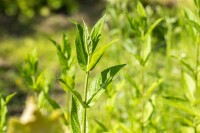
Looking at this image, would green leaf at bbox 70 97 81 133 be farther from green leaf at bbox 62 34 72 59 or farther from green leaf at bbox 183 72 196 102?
green leaf at bbox 183 72 196 102

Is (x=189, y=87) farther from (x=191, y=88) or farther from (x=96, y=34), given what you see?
(x=96, y=34)

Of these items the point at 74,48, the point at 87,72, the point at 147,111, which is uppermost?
the point at 74,48

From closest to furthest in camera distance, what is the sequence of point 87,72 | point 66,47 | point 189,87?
1. point 87,72
2. point 66,47
3. point 189,87

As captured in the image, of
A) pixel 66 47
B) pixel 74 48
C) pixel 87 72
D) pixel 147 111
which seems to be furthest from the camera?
pixel 74 48

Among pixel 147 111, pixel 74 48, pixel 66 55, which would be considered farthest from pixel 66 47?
pixel 74 48

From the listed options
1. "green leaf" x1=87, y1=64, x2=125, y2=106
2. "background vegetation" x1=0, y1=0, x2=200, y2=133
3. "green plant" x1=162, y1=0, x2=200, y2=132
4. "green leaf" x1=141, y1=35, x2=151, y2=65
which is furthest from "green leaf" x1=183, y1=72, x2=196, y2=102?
"green leaf" x1=87, y1=64, x2=125, y2=106

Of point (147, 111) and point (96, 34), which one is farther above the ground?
point (96, 34)

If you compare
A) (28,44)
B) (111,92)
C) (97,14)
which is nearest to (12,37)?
(28,44)
